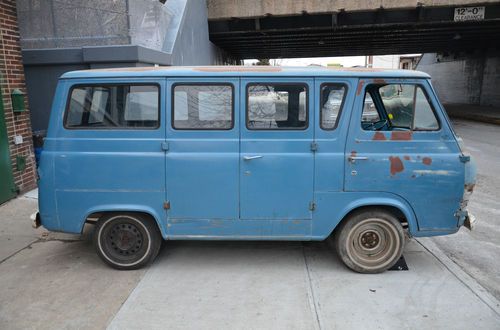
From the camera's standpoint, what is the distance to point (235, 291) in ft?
13.2

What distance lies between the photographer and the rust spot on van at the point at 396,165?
13.6ft

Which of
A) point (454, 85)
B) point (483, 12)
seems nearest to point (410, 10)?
point (483, 12)

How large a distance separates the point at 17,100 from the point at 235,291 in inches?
201

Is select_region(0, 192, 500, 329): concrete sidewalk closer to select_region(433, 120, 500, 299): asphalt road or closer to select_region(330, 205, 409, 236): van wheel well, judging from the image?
select_region(433, 120, 500, 299): asphalt road

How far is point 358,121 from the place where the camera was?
418 centimetres

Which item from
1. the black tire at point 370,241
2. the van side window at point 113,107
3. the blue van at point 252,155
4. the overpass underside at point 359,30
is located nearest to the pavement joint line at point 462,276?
the blue van at point 252,155

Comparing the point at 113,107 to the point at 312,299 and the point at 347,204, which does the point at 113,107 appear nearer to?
the point at 347,204

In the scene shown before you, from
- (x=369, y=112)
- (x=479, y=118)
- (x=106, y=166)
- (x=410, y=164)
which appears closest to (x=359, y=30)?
(x=479, y=118)

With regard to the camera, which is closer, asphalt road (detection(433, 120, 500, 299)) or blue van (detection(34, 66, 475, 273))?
blue van (detection(34, 66, 475, 273))

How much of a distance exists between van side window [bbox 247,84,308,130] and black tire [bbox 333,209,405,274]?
1.18 m

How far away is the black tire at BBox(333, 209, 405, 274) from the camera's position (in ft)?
14.1

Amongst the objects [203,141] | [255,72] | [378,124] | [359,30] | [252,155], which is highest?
[359,30]

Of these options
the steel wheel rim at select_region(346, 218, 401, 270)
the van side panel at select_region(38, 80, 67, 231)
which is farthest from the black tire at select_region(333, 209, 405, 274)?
the van side panel at select_region(38, 80, 67, 231)

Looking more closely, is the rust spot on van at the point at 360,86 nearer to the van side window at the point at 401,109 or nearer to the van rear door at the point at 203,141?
the van side window at the point at 401,109
